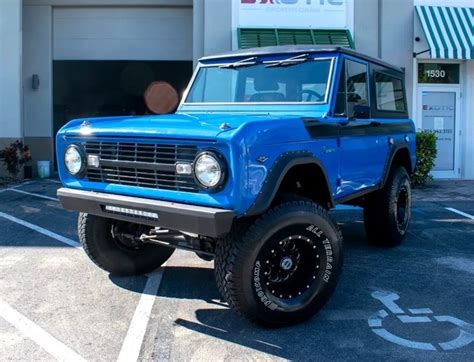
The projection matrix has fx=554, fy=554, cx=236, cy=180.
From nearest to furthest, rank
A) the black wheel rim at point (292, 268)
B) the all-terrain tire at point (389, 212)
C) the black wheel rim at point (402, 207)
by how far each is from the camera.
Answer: the black wheel rim at point (292, 268)
the all-terrain tire at point (389, 212)
the black wheel rim at point (402, 207)

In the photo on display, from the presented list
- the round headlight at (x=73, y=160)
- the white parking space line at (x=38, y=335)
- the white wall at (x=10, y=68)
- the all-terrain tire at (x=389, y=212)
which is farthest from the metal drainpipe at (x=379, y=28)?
the white parking space line at (x=38, y=335)

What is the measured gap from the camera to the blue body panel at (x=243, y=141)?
3.55 meters

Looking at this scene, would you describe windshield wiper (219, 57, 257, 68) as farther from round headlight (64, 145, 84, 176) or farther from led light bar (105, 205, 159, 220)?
led light bar (105, 205, 159, 220)

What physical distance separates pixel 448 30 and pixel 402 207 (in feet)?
24.1

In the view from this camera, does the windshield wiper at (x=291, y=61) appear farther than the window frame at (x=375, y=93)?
No

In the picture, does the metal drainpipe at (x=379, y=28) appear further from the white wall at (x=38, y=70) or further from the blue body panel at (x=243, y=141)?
the white wall at (x=38, y=70)

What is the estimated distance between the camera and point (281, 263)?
155 inches

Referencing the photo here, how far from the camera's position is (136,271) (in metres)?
5.18

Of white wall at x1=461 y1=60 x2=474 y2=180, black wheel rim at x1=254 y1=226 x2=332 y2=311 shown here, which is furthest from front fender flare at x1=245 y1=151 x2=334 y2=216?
white wall at x1=461 y1=60 x2=474 y2=180

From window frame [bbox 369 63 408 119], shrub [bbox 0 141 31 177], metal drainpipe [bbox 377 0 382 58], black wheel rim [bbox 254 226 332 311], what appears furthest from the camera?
metal drainpipe [bbox 377 0 382 58]

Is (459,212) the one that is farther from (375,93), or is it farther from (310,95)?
(310,95)

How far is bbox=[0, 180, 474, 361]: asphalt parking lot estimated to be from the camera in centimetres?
362

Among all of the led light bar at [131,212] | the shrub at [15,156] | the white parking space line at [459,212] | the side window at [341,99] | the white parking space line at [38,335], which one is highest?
the side window at [341,99]

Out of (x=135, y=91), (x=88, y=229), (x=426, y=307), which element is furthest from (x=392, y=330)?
(x=135, y=91)
